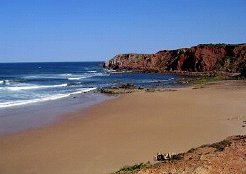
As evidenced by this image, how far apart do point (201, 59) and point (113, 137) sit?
73868 mm

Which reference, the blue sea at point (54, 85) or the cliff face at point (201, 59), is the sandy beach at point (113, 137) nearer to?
the blue sea at point (54, 85)

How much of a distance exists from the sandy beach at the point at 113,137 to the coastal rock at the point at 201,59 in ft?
178

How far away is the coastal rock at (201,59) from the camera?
283 ft

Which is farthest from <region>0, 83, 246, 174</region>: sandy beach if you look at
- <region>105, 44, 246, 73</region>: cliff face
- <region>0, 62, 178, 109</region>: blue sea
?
<region>105, 44, 246, 73</region>: cliff face

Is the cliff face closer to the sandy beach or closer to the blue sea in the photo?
the blue sea

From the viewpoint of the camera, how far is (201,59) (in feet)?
301

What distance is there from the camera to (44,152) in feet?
58.9

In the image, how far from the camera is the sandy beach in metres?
16.1

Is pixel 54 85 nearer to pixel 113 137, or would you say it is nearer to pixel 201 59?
pixel 201 59

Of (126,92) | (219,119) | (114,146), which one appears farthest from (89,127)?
(126,92)

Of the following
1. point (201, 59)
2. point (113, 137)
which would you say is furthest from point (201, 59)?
point (113, 137)

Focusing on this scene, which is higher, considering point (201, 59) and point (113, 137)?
point (201, 59)

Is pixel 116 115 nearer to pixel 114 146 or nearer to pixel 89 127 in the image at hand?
pixel 89 127

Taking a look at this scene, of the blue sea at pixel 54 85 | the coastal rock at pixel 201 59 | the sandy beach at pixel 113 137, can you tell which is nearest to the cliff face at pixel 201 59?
the coastal rock at pixel 201 59
